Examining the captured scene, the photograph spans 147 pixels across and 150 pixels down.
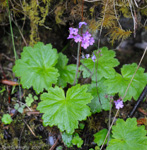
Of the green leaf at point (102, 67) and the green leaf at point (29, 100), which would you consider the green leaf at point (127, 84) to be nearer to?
the green leaf at point (102, 67)

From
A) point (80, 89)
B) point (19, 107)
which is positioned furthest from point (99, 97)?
point (19, 107)

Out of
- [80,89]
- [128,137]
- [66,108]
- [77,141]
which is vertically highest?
[80,89]

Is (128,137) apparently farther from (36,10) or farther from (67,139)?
(36,10)

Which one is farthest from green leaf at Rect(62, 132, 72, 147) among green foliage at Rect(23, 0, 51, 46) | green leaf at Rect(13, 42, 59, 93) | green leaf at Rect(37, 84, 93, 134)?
green foliage at Rect(23, 0, 51, 46)

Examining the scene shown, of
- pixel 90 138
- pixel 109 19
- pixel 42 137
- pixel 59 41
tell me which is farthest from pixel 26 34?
pixel 90 138

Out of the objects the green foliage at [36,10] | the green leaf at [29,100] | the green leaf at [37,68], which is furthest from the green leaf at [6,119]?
the green foliage at [36,10]

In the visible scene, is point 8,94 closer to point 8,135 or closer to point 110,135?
point 8,135

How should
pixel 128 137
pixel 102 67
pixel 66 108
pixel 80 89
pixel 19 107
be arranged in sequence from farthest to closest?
pixel 19 107
pixel 102 67
pixel 80 89
pixel 66 108
pixel 128 137
